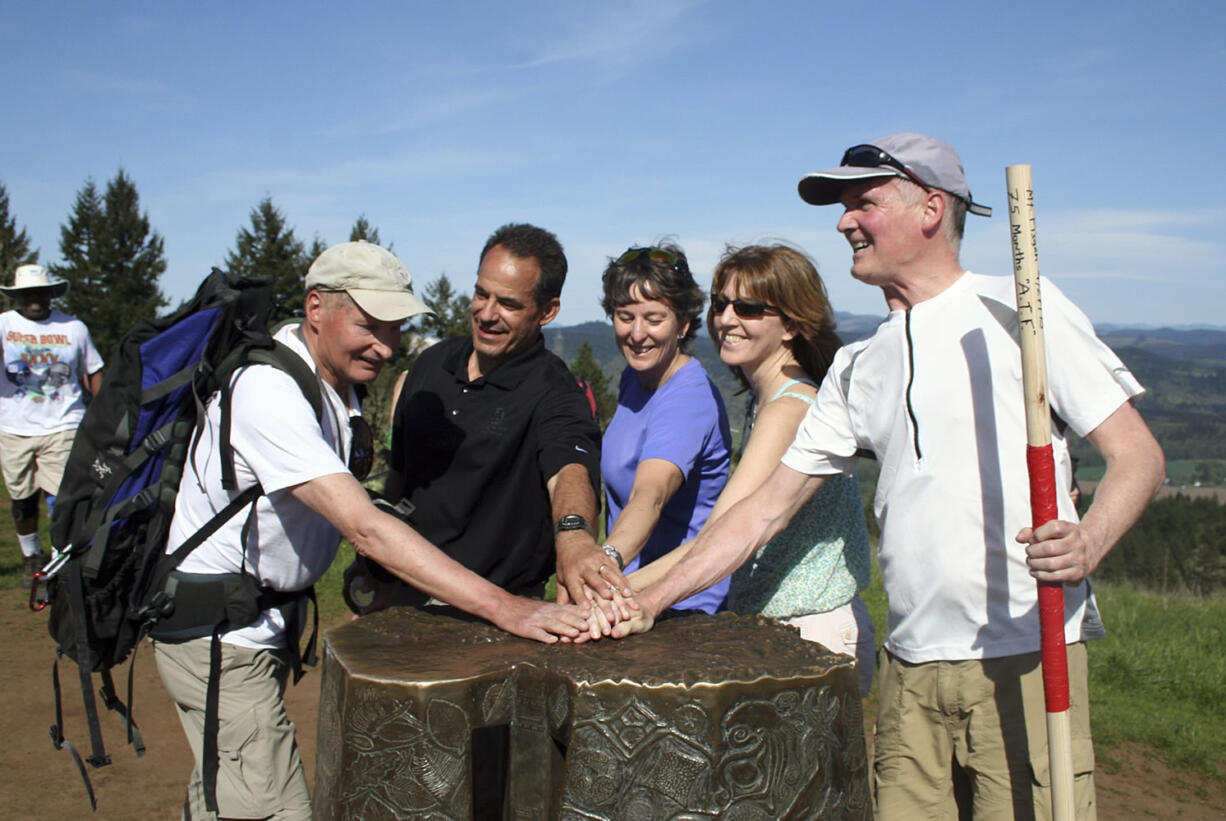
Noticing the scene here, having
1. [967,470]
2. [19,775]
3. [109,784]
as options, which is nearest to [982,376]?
[967,470]

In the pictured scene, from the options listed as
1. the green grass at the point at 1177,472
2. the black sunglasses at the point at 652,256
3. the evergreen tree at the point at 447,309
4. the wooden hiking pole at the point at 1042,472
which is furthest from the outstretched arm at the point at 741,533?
the green grass at the point at 1177,472

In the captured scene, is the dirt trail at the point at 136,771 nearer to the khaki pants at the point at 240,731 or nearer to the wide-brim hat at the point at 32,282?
the khaki pants at the point at 240,731

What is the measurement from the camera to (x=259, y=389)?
2.46m

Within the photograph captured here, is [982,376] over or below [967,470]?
over

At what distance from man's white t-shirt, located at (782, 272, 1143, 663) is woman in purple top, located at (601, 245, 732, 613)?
0.74m

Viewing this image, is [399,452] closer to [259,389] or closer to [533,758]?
[259,389]

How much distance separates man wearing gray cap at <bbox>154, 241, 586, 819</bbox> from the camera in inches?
95.4

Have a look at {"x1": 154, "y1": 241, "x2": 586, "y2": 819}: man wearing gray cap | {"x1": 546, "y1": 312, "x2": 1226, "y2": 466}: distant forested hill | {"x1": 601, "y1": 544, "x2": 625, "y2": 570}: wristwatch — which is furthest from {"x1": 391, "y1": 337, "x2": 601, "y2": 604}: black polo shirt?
{"x1": 546, "y1": 312, "x2": 1226, "y2": 466}: distant forested hill

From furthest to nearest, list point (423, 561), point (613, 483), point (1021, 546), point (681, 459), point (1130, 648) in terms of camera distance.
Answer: point (1130, 648)
point (613, 483)
point (681, 459)
point (423, 561)
point (1021, 546)

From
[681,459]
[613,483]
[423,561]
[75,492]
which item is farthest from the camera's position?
[613,483]

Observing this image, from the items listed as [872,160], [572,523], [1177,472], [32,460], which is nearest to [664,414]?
[572,523]

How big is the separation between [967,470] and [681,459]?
0.92 meters

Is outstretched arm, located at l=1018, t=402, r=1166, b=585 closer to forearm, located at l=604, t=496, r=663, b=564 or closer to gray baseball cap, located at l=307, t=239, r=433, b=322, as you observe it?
forearm, located at l=604, t=496, r=663, b=564

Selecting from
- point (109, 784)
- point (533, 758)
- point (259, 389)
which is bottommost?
point (109, 784)
